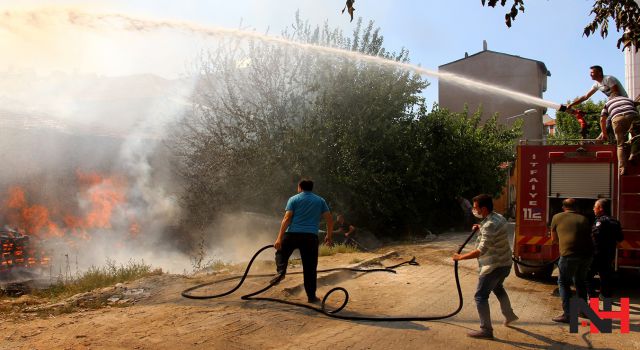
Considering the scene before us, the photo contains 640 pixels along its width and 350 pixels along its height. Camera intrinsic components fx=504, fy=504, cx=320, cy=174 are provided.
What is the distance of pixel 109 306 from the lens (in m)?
6.31

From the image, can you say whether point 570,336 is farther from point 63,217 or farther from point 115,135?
point 115,135

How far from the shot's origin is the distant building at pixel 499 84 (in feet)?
120

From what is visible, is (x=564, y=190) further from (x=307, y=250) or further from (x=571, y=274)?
(x=307, y=250)

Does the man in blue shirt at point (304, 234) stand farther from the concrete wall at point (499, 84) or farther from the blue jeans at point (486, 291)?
the concrete wall at point (499, 84)

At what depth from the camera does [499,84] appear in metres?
38.5

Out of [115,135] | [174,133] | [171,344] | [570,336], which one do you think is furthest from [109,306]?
[115,135]

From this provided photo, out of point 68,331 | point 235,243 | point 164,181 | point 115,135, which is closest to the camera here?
point 68,331

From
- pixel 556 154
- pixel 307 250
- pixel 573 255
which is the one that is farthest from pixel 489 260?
pixel 556 154

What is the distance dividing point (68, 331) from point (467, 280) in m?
6.23

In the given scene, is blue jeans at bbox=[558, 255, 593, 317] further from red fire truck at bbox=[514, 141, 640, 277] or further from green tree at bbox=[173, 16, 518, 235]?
green tree at bbox=[173, 16, 518, 235]

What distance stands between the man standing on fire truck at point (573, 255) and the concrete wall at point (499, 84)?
31.4 m

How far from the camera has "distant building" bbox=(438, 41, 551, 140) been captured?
1438 inches

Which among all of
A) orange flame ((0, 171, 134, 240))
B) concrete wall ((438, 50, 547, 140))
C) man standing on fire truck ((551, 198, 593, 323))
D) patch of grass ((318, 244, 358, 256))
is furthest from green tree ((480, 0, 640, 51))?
concrete wall ((438, 50, 547, 140))

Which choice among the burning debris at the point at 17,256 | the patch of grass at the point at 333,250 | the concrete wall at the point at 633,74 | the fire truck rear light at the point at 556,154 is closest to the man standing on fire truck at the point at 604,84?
the fire truck rear light at the point at 556,154
